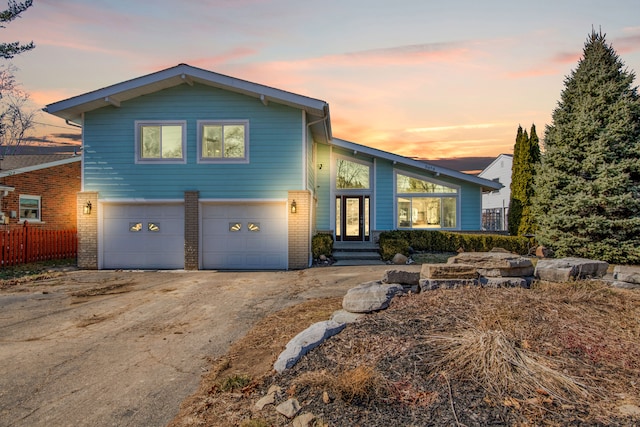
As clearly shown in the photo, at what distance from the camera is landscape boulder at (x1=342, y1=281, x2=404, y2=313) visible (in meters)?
5.84

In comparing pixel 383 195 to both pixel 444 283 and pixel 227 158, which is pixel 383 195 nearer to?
pixel 227 158

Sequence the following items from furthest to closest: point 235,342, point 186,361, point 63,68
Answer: point 63,68
point 235,342
point 186,361

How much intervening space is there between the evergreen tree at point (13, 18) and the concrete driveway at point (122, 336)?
14171 mm

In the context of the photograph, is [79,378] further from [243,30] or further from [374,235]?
[374,235]

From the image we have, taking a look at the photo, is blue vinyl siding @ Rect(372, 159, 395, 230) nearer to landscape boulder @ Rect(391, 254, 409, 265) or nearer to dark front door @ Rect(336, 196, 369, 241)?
dark front door @ Rect(336, 196, 369, 241)

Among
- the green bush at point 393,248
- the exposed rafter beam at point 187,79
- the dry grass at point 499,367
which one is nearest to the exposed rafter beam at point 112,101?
the exposed rafter beam at point 187,79

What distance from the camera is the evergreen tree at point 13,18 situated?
63.0 ft

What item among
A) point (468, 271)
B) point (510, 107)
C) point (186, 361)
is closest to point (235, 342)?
point (186, 361)

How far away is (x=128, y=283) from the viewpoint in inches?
456

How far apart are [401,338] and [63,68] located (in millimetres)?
16903

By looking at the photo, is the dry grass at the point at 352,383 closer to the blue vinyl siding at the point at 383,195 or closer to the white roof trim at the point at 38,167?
the blue vinyl siding at the point at 383,195

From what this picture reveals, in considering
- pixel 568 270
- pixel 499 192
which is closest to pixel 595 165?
pixel 568 270

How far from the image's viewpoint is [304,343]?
15.5 ft

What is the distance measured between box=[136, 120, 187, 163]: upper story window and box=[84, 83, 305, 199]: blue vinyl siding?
19cm
